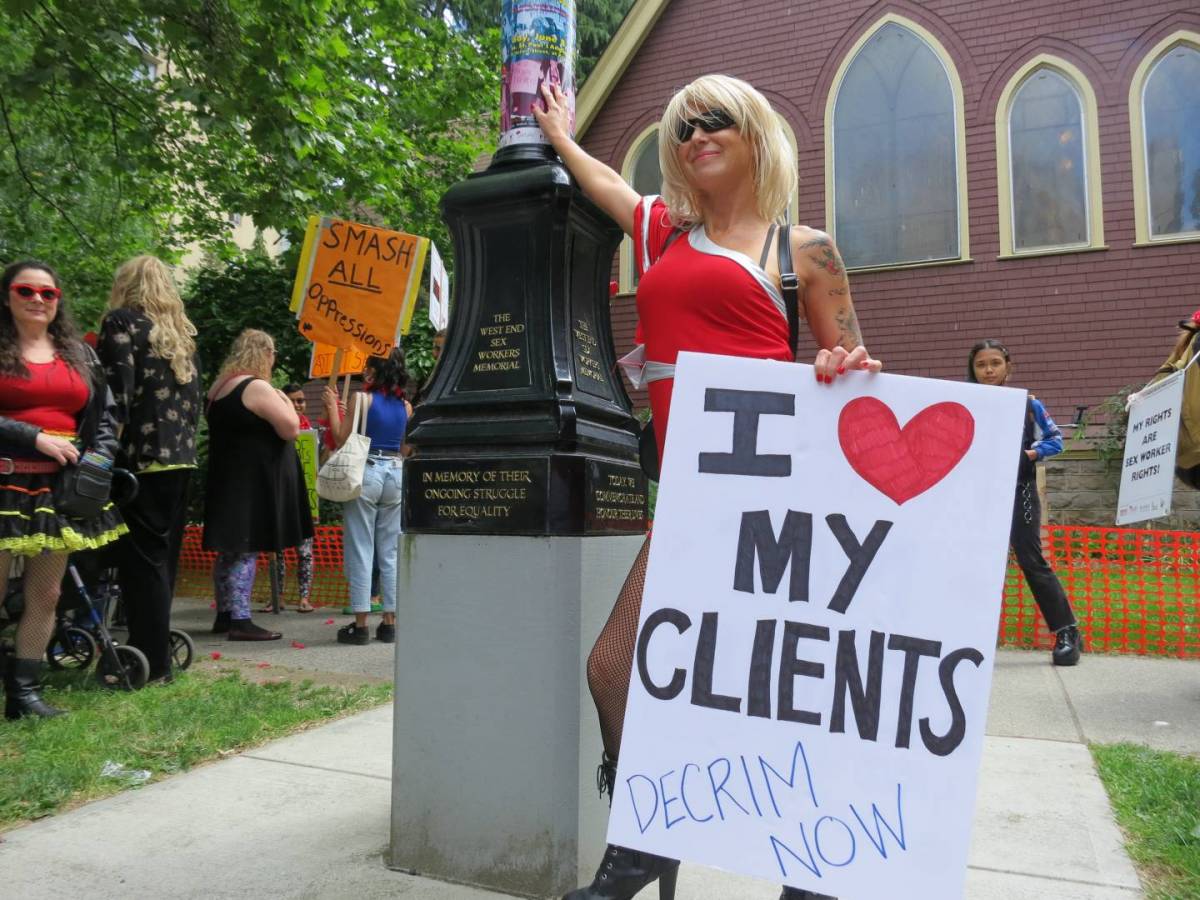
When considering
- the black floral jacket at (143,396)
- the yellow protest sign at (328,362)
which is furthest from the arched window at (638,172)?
the black floral jacket at (143,396)

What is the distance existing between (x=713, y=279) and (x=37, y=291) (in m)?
3.47

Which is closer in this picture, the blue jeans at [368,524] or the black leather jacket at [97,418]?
the black leather jacket at [97,418]

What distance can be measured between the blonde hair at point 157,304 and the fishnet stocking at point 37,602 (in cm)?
116

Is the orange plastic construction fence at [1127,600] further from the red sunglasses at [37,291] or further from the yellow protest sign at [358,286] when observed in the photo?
the red sunglasses at [37,291]

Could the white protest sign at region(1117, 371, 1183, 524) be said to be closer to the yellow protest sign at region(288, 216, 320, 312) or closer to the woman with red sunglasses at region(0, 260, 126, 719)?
the yellow protest sign at region(288, 216, 320, 312)

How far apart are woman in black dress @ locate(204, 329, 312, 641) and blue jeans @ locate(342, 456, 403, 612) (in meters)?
0.36

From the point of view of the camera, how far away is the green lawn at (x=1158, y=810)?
2557 millimetres

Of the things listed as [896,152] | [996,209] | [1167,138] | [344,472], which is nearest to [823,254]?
[344,472]

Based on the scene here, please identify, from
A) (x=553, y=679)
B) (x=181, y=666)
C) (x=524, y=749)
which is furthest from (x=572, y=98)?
(x=181, y=666)

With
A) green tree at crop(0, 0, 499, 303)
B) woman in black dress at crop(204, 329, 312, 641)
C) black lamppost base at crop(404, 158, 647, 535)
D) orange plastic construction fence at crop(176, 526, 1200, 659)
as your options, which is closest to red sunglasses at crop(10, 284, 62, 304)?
woman in black dress at crop(204, 329, 312, 641)

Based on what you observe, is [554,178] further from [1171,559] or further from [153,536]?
[1171,559]

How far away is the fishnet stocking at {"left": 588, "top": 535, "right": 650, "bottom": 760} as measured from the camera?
6.93 ft

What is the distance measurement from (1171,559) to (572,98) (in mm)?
6018

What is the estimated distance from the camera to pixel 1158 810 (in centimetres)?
305
